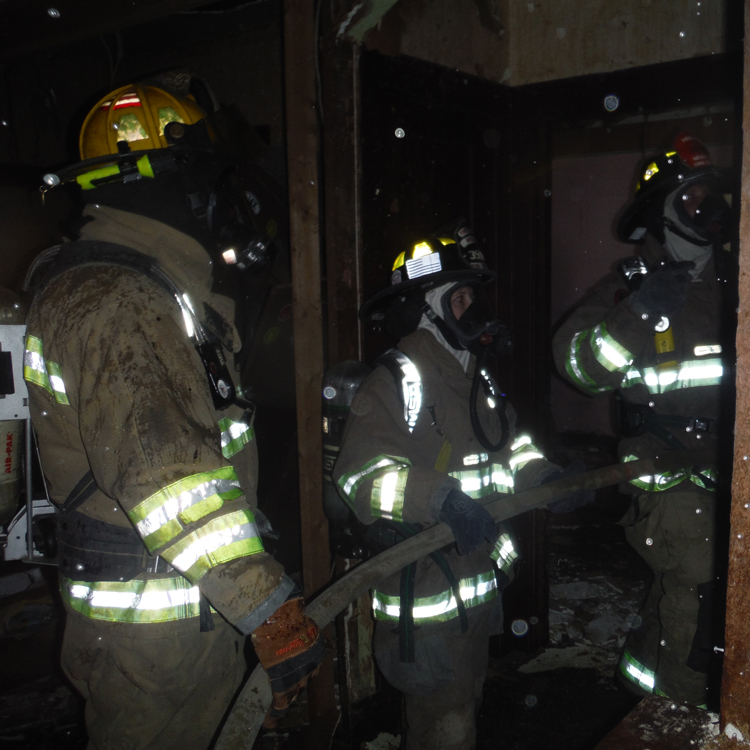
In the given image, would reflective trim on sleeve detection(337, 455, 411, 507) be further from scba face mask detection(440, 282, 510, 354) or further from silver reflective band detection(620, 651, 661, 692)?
silver reflective band detection(620, 651, 661, 692)

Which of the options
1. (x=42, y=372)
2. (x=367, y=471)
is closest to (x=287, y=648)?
(x=367, y=471)

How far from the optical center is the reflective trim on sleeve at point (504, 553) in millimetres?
2807

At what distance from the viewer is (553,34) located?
3945 millimetres

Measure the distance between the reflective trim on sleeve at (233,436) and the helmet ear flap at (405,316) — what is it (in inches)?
35.1

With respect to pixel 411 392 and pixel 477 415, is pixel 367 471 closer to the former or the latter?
pixel 411 392

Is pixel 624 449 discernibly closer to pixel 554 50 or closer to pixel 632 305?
pixel 632 305

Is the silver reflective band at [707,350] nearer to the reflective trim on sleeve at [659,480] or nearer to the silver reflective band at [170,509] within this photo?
the reflective trim on sleeve at [659,480]

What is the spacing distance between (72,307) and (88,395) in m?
0.26

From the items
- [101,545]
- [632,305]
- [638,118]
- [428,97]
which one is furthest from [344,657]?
[638,118]

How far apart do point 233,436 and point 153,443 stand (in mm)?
557

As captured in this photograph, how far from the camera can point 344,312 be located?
3193 millimetres

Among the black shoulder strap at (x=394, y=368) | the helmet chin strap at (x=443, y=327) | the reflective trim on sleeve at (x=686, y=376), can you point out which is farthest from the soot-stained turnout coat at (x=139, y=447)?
the reflective trim on sleeve at (x=686, y=376)

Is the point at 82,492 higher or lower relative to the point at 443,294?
lower

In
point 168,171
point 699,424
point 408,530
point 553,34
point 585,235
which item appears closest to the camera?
point 168,171
